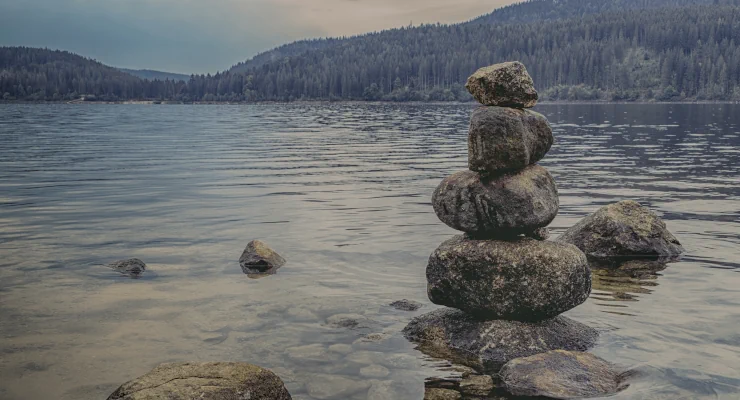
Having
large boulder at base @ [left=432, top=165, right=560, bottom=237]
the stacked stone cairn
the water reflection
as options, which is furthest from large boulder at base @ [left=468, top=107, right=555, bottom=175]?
the water reflection

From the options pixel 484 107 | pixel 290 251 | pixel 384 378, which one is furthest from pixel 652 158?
pixel 384 378

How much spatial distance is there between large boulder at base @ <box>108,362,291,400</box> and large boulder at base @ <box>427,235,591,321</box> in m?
4.64

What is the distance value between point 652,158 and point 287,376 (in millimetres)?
47596

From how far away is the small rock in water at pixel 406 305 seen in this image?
16.0 metres

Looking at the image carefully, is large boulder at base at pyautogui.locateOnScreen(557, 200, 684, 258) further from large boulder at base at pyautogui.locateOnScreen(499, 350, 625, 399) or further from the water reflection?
large boulder at base at pyautogui.locateOnScreen(499, 350, 625, 399)

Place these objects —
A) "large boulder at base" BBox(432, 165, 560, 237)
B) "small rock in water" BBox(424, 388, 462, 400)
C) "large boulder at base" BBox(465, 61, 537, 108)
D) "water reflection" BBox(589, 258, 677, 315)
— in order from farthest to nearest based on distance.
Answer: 1. "water reflection" BBox(589, 258, 677, 315)
2. "large boulder at base" BBox(465, 61, 537, 108)
3. "large boulder at base" BBox(432, 165, 560, 237)
4. "small rock in water" BBox(424, 388, 462, 400)

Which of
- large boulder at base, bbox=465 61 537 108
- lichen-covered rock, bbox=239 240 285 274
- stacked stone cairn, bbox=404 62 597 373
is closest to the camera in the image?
stacked stone cairn, bbox=404 62 597 373

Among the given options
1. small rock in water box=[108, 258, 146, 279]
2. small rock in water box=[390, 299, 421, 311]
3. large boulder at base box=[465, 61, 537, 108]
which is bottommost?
small rock in water box=[390, 299, 421, 311]

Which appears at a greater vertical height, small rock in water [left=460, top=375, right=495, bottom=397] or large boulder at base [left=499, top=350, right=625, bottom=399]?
large boulder at base [left=499, top=350, right=625, bottom=399]

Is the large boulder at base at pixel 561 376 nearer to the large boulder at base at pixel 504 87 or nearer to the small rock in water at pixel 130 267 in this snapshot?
the large boulder at base at pixel 504 87

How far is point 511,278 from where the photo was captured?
44.4 feet

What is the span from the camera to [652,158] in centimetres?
Answer: 5344

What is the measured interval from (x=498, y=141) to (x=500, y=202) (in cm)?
122

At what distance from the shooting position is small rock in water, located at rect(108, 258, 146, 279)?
19217mm
